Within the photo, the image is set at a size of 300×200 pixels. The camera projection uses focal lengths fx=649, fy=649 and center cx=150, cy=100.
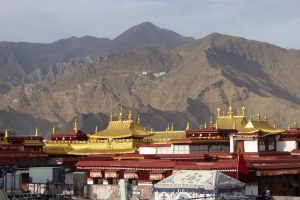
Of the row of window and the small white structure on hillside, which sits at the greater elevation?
the row of window

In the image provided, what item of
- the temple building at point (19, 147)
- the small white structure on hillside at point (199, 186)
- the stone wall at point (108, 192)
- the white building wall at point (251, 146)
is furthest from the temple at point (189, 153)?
the small white structure on hillside at point (199, 186)

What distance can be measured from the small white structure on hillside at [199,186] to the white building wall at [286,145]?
24357 millimetres

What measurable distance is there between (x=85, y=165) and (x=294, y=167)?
47.6 feet

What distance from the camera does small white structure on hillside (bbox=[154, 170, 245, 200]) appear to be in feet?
98.0

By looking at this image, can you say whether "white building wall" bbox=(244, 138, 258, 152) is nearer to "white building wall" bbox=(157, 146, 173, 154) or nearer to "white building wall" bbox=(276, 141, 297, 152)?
"white building wall" bbox=(276, 141, 297, 152)

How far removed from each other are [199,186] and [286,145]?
85.4 ft

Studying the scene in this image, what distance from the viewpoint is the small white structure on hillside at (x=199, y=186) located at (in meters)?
29.9

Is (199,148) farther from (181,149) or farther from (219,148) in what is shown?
(219,148)

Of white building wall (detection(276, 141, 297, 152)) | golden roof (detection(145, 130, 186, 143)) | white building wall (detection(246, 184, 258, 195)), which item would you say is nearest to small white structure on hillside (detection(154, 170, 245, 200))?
white building wall (detection(246, 184, 258, 195))

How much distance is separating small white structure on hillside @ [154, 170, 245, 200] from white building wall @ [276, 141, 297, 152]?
2436 cm

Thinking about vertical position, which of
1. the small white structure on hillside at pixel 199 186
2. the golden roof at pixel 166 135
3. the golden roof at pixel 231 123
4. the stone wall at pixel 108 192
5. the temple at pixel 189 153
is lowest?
the stone wall at pixel 108 192

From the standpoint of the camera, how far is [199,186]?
30047 mm

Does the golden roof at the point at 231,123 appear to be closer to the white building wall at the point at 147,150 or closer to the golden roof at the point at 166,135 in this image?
the golden roof at the point at 166,135

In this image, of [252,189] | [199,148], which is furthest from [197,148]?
[252,189]
